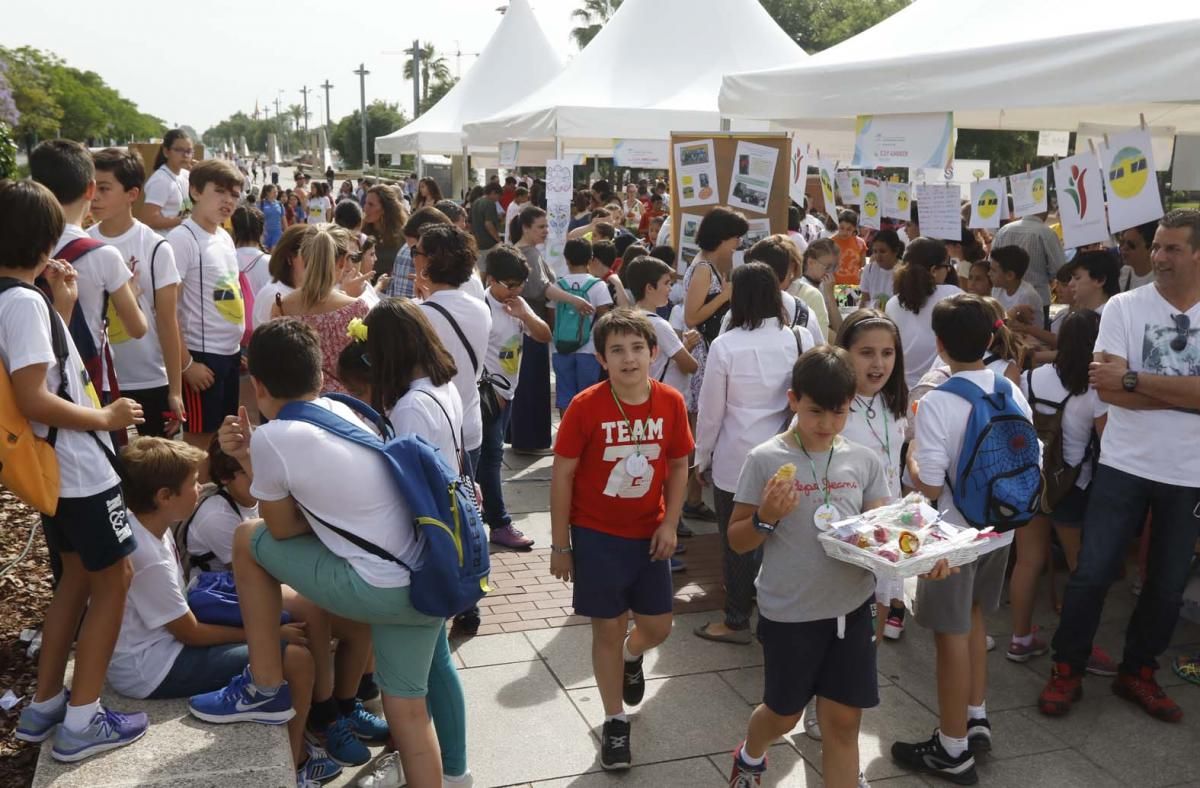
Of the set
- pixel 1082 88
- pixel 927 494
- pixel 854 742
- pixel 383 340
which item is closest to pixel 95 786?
pixel 383 340

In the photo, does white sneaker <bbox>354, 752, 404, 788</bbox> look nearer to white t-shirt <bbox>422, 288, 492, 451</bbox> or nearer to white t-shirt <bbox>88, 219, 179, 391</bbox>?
white t-shirt <bbox>422, 288, 492, 451</bbox>

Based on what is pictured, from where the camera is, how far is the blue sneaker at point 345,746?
3629 mm

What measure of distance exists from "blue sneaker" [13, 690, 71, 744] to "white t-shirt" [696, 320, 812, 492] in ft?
9.04

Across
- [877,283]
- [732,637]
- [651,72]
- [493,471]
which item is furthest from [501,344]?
[651,72]

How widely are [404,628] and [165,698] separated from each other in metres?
0.96

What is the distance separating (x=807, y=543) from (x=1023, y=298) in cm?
427

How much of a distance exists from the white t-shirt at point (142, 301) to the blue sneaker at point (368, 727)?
198cm

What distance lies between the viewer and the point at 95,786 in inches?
113

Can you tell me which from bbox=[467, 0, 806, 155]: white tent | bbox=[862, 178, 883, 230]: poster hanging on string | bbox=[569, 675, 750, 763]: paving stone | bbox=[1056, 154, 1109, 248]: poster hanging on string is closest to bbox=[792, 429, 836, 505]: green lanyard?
bbox=[569, 675, 750, 763]: paving stone

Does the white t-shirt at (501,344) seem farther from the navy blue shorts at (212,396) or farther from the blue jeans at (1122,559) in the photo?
the blue jeans at (1122,559)

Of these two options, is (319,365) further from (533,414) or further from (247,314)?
(533,414)

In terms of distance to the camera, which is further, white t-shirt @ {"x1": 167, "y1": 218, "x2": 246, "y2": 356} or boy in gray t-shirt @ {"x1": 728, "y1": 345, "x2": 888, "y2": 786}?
white t-shirt @ {"x1": 167, "y1": 218, "x2": 246, "y2": 356}

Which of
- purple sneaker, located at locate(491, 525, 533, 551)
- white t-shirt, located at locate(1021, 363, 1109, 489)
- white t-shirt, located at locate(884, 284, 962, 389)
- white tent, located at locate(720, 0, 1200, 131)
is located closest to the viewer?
white t-shirt, located at locate(1021, 363, 1109, 489)

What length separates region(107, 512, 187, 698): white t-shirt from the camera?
10.9ft
